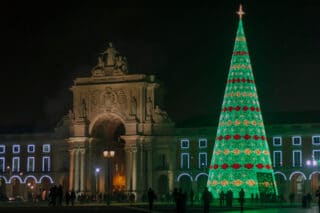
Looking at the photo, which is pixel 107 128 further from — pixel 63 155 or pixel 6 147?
pixel 6 147

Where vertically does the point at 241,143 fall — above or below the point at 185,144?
below

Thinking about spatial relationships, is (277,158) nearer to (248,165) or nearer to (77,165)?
(77,165)

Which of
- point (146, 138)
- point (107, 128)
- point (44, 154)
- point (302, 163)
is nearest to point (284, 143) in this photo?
point (302, 163)

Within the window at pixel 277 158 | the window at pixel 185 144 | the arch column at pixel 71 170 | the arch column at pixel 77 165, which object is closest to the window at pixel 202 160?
the window at pixel 185 144

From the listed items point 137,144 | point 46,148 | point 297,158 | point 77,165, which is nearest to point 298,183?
point 297,158

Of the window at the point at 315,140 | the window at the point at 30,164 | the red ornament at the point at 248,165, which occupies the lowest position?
the red ornament at the point at 248,165

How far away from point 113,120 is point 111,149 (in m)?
4.75

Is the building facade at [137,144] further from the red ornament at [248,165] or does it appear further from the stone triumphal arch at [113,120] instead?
the red ornament at [248,165]

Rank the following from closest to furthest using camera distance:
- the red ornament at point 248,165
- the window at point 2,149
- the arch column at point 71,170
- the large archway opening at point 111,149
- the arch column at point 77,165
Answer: the red ornament at point 248,165
the arch column at point 77,165
the arch column at point 71,170
the large archway opening at point 111,149
the window at point 2,149

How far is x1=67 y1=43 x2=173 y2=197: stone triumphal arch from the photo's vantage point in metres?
102

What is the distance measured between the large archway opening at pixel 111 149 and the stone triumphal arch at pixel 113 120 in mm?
140

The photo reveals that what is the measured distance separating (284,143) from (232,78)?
31057 millimetres

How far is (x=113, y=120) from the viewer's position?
347ft

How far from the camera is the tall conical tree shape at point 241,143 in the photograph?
229ft
